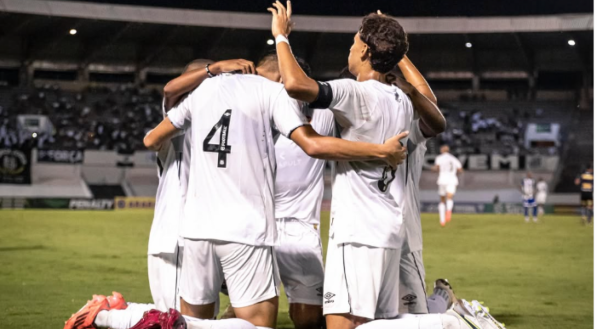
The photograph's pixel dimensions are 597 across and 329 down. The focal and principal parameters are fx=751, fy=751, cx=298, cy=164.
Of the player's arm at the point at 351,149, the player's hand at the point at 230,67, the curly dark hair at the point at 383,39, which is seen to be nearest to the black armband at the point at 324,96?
the player's arm at the point at 351,149

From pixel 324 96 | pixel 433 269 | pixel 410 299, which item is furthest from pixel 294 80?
pixel 433 269

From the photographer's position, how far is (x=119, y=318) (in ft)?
12.8

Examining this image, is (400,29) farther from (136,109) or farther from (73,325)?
(136,109)

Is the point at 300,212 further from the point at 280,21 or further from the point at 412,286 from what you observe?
the point at 280,21

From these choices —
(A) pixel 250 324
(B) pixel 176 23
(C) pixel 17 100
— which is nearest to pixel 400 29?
(A) pixel 250 324

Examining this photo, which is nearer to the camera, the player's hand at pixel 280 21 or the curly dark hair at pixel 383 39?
the curly dark hair at pixel 383 39

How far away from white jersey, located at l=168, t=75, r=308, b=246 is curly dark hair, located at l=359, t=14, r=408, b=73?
0.46 metres

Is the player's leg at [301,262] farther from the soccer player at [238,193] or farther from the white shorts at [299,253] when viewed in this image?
the soccer player at [238,193]

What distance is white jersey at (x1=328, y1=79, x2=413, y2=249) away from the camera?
11.5 feet

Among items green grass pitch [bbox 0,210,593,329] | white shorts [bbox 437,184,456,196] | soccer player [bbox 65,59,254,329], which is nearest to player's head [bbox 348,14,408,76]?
soccer player [bbox 65,59,254,329]

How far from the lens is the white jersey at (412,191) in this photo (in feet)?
12.9

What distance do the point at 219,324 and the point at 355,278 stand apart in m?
0.69

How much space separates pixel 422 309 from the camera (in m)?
4.16

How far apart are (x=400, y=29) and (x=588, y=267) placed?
8266mm
